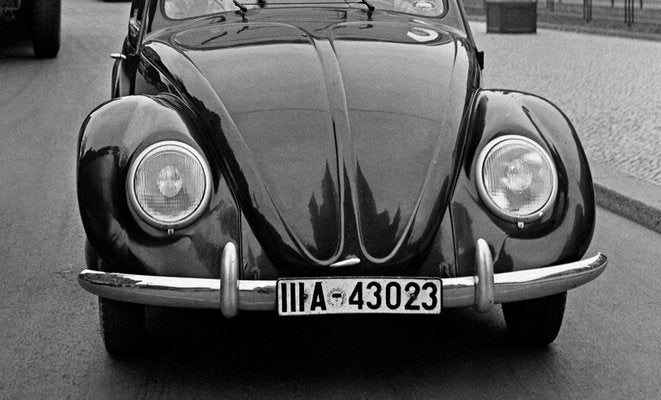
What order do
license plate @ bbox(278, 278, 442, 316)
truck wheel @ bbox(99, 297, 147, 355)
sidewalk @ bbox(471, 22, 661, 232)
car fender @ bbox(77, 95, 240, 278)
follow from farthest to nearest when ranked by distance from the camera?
sidewalk @ bbox(471, 22, 661, 232) → truck wheel @ bbox(99, 297, 147, 355) → car fender @ bbox(77, 95, 240, 278) → license plate @ bbox(278, 278, 442, 316)

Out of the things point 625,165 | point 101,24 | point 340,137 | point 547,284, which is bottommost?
point 101,24

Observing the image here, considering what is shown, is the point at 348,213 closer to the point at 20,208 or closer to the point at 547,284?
the point at 547,284

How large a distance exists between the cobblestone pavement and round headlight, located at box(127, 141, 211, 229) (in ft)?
13.2

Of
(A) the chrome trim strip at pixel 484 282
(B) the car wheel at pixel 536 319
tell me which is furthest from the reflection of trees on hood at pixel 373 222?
(B) the car wheel at pixel 536 319

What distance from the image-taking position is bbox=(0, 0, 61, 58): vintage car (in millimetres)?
14859

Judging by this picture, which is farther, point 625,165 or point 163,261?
point 625,165

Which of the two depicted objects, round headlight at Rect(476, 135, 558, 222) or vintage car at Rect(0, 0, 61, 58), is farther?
vintage car at Rect(0, 0, 61, 58)

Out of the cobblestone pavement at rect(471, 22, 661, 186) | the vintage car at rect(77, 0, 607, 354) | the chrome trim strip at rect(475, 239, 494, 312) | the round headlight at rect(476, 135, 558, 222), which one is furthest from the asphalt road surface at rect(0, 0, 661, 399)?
the cobblestone pavement at rect(471, 22, 661, 186)

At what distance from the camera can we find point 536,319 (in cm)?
445

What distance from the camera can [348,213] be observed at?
408cm

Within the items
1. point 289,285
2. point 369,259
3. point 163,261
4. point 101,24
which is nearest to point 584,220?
point 369,259

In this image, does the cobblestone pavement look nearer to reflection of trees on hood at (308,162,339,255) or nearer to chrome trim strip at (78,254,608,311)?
chrome trim strip at (78,254,608,311)

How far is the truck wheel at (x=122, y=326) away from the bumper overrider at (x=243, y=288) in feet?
0.84

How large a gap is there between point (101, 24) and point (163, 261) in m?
19.7
